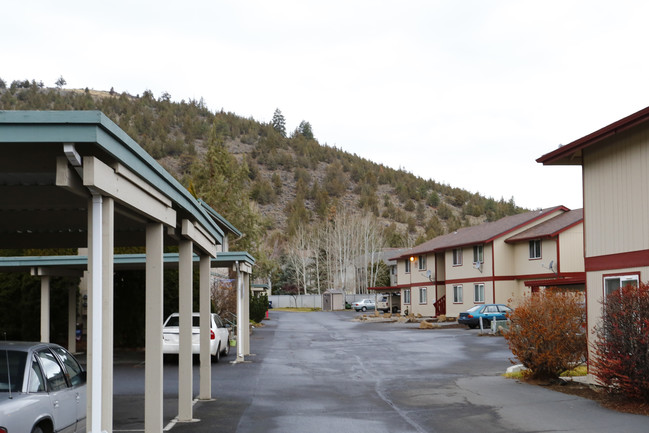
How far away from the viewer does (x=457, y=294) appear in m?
51.7

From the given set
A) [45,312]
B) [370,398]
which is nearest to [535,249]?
[45,312]

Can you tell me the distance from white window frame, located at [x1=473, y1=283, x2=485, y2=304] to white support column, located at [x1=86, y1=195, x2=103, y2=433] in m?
42.8

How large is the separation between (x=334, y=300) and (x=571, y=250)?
146ft

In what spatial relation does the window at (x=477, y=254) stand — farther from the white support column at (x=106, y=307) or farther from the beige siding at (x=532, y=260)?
the white support column at (x=106, y=307)

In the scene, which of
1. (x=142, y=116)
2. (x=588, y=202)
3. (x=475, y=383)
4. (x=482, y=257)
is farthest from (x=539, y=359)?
(x=142, y=116)

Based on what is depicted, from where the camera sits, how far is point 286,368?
71.3ft

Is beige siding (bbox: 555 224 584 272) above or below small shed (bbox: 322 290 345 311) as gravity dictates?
above

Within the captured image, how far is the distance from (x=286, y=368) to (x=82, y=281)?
38.2 feet

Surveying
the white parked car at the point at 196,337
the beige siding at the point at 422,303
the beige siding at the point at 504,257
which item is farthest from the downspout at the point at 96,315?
the beige siding at the point at 422,303

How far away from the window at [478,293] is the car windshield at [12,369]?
42162 mm

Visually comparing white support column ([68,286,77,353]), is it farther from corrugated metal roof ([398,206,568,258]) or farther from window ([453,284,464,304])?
window ([453,284,464,304])

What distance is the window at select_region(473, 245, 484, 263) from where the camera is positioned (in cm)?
4844

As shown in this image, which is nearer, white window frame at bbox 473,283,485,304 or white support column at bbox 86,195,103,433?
white support column at bbox 86,195,103,433

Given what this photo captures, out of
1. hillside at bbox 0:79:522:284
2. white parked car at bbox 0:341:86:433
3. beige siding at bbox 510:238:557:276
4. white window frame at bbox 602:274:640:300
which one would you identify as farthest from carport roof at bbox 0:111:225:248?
hillside at bbox 0:79:522:284
